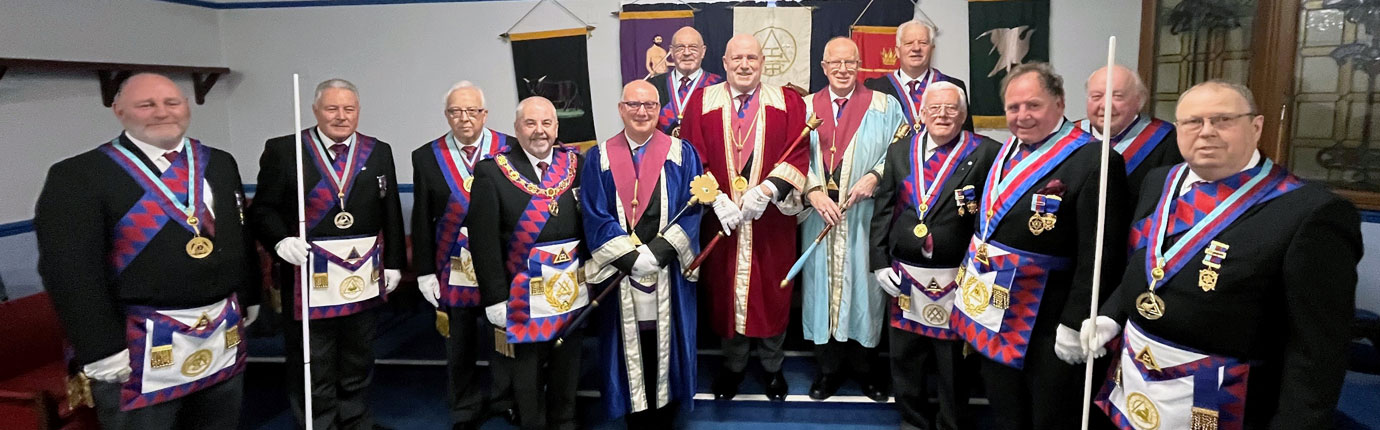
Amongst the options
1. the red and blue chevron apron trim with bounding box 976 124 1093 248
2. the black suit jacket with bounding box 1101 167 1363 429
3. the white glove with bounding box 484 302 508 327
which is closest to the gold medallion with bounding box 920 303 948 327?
the red and blue chevron apron trim with bounding box 976 124 1093 248

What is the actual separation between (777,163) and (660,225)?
0.58 meters

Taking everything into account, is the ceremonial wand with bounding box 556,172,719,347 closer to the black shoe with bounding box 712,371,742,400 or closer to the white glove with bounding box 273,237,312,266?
the black shoe with bounding box 712,371,742,400

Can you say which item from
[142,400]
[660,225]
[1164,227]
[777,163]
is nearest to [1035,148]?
[1164,227]

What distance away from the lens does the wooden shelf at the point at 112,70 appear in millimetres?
3361

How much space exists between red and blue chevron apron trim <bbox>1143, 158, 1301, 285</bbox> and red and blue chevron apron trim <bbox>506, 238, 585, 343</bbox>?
70.0 inches

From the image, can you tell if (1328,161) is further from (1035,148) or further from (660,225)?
(660,225)

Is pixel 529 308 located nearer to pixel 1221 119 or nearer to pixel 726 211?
pixel 726 211

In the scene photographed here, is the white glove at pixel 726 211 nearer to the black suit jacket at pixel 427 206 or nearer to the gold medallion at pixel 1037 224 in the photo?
the black suit jacket at pixel 427 206

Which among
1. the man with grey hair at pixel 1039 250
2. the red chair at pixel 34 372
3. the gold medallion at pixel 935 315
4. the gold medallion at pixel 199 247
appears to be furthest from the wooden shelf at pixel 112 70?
the man with grey hair at pixel 1039 250

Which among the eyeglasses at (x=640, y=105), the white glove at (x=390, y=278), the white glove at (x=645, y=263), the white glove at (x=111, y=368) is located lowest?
the white glove at (x=111, y=368)

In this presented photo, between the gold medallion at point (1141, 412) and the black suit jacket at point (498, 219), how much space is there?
1.77m

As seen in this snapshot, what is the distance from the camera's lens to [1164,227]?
1827 millimetres

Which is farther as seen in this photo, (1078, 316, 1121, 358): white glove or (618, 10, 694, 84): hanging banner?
(618, 10, 694, 84): hanging banner

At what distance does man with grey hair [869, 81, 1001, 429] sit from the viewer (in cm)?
251
